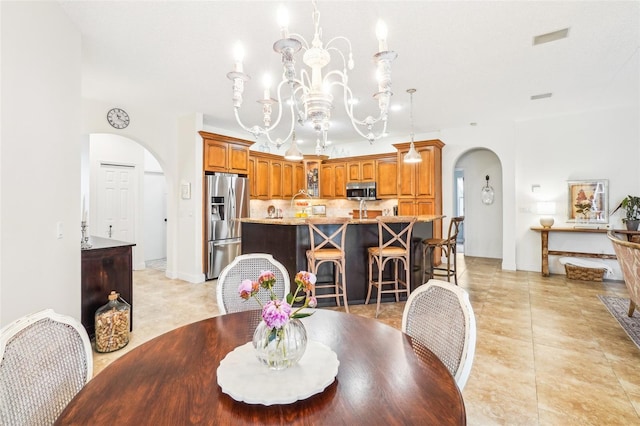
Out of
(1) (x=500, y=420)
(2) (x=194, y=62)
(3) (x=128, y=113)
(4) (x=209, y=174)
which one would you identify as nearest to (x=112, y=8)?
(2) (x=194, y=62)

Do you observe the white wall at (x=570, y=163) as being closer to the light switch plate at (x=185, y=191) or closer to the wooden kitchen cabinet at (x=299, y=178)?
the wooden kitchen cabinet at (x=299, y=178)

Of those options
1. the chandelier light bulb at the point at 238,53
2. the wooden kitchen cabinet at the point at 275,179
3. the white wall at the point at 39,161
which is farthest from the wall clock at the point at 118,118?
the chandelier light bulb at the point at 238,53

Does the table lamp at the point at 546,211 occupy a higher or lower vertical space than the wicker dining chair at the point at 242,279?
higher

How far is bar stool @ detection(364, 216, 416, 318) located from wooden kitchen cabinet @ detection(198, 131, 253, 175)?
3.10 meters

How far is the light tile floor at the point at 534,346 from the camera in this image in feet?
6.29

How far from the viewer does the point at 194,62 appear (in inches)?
128

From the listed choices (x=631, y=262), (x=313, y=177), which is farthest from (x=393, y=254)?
(x=313, y=177)

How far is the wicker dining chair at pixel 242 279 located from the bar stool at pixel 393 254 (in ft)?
6.00

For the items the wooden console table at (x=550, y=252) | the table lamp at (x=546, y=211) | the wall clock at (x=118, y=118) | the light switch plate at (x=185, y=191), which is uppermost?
the wall clock at (x=118, y=118)

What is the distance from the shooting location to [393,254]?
11.7 ft

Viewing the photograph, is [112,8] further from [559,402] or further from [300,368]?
[559,402]

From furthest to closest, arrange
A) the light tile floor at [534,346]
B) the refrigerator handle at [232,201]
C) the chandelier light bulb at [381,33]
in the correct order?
1. the refrigerator handle at [232,201]
2. the light tile floor at [534,346]
3. the chandelier light bulb at [381,33]

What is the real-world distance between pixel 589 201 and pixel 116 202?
8574mm

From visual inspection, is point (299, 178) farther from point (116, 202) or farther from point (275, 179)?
point (116, 202)
